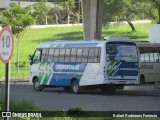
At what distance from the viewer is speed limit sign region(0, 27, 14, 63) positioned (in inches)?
411

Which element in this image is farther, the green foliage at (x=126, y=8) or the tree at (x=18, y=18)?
the green foliage at (x=126, y=8)

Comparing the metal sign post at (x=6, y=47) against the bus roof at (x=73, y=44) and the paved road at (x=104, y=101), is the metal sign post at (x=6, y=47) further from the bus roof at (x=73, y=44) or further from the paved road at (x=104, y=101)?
the bus roof at (x=73, y=44)

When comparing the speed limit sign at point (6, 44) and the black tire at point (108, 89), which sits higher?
the speed limit sign at point (6, 44)

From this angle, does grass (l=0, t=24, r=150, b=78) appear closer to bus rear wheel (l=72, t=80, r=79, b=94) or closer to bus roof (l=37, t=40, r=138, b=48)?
bus roof (l=37, t=40, r=138, b=48)

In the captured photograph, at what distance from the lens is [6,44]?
10.4 meters

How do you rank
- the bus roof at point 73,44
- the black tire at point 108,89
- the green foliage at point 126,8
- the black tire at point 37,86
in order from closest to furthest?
1. the bus roof at point 73,44
2. the black tire at point 108,89
3. the black tire at point 37,86
4. the green foliage at point 126,8

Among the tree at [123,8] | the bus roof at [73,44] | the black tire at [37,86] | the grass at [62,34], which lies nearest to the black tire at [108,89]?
the bus roof at [73,44]

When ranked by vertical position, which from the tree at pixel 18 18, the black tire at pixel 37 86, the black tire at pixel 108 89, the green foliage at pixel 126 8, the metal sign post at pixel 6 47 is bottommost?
the black tire at pixel 108 89

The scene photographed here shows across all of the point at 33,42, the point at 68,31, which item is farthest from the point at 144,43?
the point at 68,31

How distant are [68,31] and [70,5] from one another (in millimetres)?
14769

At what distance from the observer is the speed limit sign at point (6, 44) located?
411 inches

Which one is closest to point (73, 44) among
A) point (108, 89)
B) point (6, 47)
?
point (108, 89)

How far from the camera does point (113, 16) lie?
74062mm

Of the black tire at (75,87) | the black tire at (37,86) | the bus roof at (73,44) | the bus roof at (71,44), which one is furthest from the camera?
the black tire at (37,86)
